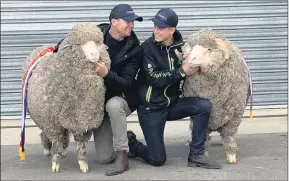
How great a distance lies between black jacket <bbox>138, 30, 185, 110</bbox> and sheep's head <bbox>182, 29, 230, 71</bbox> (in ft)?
0.58

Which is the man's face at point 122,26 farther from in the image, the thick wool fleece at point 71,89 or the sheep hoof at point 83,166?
the sheep hoof at point 83,166

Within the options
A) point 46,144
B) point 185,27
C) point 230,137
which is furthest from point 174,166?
point 185,27

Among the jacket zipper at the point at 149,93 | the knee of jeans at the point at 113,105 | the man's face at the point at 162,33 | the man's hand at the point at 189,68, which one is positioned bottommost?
the knee of jeans at the point at 113,105

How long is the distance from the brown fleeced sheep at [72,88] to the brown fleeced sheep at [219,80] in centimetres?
80

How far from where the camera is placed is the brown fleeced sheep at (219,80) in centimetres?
482

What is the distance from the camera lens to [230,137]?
5.15 meters

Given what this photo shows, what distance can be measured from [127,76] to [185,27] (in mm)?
2593

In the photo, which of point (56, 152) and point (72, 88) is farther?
point (56, 152)

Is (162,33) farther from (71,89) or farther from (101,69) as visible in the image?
(71,89)

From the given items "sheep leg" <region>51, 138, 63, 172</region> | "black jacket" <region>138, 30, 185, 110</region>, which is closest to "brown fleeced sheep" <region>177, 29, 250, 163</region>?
"black jacket" <region>138, 30, 185, 110</region>

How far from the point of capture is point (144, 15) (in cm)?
726

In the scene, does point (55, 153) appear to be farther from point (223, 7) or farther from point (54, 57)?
point (223, 7)

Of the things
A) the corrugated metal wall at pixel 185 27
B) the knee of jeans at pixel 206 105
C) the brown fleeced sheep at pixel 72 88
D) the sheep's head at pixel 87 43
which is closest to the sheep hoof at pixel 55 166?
the brown fleeced sheep at pixel 72 88

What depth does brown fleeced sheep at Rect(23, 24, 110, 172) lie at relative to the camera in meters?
4.59
